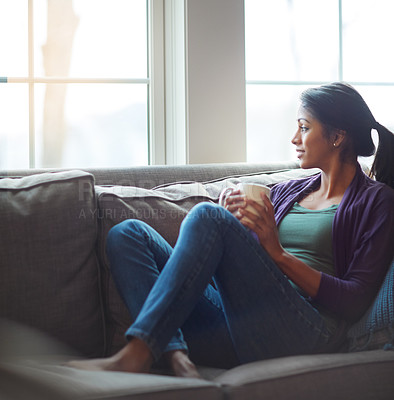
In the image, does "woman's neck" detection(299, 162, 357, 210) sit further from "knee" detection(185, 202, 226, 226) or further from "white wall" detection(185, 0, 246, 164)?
"white wall" detection(185, 0, 246, 164)

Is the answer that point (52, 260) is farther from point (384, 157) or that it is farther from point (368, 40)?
point (368, 40)

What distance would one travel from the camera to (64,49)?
2.20 meters

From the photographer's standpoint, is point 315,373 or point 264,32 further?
point 264,32

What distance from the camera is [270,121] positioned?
2574 mm

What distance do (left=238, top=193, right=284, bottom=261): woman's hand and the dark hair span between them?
0.41 meters

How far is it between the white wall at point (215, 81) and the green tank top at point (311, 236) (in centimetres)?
71

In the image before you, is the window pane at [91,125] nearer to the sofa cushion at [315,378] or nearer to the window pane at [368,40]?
the window pane at [368,40]

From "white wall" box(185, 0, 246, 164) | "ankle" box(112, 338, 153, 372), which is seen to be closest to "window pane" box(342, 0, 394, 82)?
"white wall" box(185, 0, 246, 164)

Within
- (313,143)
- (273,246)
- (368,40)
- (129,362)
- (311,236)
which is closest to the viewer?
(129,362)

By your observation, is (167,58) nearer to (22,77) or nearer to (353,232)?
(22,77)

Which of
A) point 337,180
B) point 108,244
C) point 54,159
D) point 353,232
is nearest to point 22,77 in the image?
point 54,159

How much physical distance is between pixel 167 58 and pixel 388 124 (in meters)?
1.23

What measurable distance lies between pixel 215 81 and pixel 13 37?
0.83 m

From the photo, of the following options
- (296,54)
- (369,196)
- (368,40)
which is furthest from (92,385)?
(368,40)
